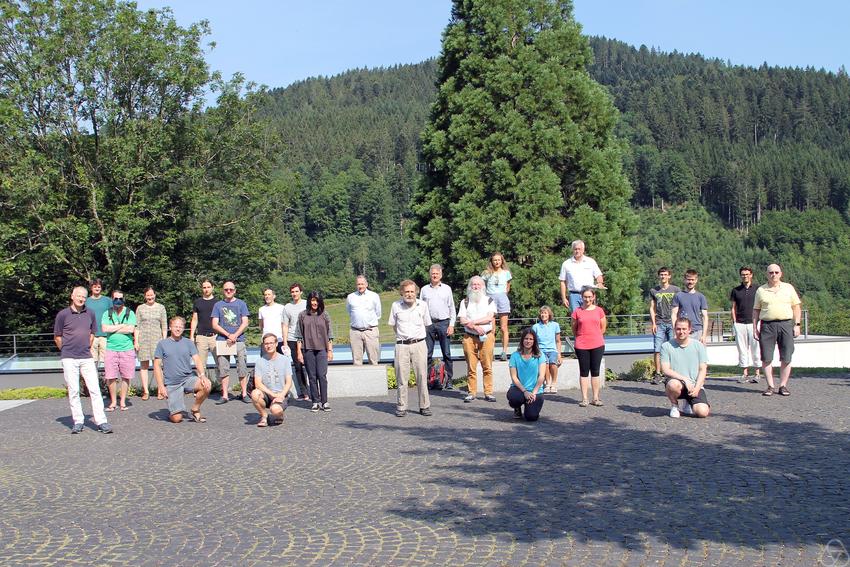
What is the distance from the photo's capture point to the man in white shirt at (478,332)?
13531mm

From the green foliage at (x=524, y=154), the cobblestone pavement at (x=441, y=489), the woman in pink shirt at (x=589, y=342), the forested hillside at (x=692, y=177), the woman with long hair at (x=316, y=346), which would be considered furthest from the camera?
the forested hillside at (x=692, y=177)

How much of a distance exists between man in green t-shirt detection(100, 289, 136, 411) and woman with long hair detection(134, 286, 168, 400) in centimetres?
71

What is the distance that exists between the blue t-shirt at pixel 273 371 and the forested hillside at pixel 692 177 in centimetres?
7220

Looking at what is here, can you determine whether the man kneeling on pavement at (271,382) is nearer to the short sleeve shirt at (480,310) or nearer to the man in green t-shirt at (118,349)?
the short sleeve shirt at (480,310)

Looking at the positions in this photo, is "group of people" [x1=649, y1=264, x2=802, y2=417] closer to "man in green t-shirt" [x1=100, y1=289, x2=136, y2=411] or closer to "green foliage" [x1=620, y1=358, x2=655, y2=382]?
"green foliage" [x1=620, y1=358, x2=655, y2=382]

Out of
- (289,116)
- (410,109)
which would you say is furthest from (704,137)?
(289,116)

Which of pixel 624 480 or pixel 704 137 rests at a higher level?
pixel 704 137

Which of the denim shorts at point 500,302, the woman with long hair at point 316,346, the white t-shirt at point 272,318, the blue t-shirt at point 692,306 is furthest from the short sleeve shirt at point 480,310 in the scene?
the white t-shirt at point 272,318

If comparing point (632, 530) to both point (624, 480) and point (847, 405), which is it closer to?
point (624, 480)

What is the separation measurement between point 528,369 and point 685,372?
2017mm

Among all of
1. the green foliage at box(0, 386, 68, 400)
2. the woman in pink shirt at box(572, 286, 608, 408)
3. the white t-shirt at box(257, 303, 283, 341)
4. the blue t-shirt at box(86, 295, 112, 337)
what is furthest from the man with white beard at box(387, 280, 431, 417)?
the green foliage at box(0, 386, 68, 400)

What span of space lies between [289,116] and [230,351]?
18162 centimetres

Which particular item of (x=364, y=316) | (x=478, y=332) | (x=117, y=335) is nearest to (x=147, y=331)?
(x=117, y=335)

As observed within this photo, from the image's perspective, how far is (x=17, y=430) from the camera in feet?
39.8
